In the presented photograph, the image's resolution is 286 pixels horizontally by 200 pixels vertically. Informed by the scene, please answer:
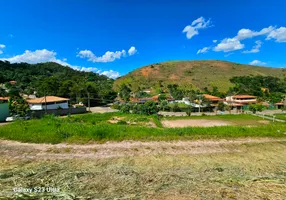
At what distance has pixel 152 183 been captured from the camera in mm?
6246

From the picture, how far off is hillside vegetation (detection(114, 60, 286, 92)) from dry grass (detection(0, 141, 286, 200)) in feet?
225

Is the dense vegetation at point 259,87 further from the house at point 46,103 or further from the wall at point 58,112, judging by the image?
the house at point 46,103

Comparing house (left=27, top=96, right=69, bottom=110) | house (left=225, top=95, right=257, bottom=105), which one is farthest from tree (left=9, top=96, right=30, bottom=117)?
house (left=225, top=95, right=257, bottom=105)

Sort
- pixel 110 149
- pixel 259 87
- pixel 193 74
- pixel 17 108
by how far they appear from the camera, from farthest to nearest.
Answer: pixel 193 74 < pixel 259 87 < pixel 17 108 < pixel 110 149

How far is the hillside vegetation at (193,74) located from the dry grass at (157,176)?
68.7 metres

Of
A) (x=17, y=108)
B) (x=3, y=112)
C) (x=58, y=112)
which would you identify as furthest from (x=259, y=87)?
(x=3, y=112)

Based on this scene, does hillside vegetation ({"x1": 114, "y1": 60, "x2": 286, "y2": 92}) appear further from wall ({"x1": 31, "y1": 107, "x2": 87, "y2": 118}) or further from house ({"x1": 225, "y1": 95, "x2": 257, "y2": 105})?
wall ({"x1": 31, "y1": 107, "x2": 87, "y2": 118})

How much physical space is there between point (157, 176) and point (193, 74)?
9025 cm

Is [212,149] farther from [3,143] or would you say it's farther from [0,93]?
[0,93]

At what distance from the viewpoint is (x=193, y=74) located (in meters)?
91.7

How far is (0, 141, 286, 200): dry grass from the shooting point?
5.57 metres

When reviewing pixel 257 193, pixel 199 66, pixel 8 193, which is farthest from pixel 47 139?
pixel 199 66

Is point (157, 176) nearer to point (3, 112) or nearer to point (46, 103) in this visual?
point (3, 112)

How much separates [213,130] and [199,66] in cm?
9725
